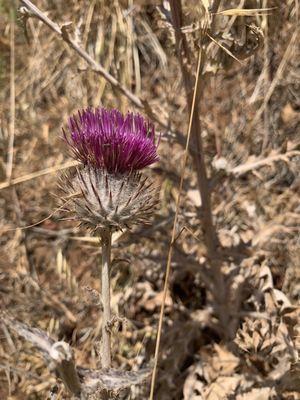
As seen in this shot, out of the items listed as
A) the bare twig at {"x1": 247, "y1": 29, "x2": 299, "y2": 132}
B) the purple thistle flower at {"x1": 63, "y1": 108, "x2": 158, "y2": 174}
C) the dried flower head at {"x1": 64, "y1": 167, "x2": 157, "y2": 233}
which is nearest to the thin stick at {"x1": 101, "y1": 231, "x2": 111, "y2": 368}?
the dried flower head at {"x1": 64, "y1": 167, "x2": 157, "y2": 233}

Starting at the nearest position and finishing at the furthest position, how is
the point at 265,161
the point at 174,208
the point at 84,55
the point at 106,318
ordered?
Result: the point at 106,318
the point at 84,55
the point at 265,161
the point at 174,208

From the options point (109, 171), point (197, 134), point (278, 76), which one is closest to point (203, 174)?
point (197, 134)

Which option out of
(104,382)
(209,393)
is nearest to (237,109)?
(209,393)

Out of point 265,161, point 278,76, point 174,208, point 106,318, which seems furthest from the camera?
point 278,76

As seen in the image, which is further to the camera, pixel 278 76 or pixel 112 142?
pixel 278 76

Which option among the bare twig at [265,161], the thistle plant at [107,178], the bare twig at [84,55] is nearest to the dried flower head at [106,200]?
the thistle plant at [107,178]

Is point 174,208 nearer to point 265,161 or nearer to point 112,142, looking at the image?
point 265,161
